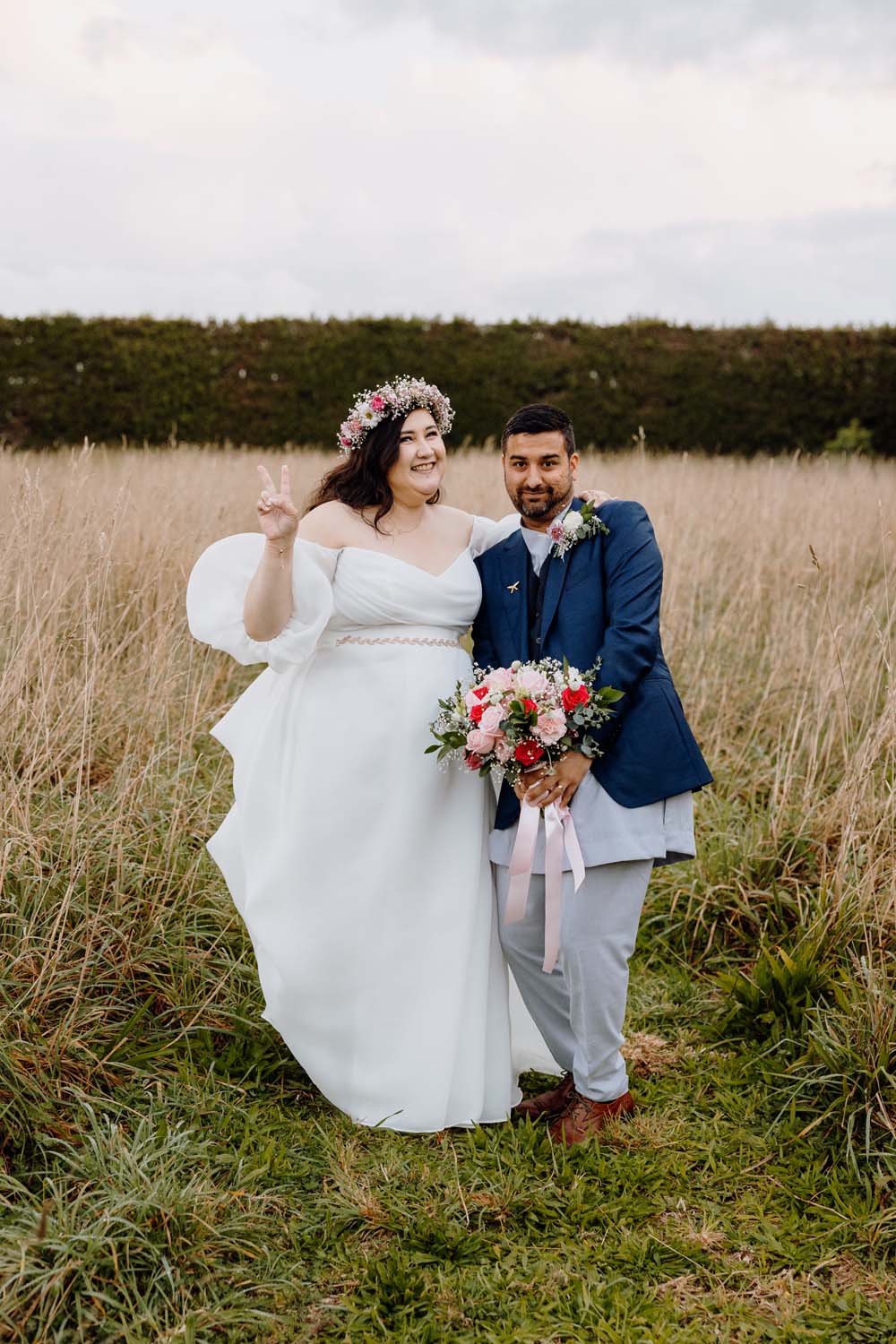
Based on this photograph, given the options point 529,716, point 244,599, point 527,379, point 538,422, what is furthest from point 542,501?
point 527,379

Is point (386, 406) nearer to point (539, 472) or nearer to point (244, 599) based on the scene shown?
point (539, 472)

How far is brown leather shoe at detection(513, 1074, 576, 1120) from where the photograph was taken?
11.2 ft

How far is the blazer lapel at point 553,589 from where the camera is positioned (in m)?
3.26

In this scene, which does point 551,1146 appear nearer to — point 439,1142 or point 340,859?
point 439,1142

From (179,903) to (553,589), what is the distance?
1788mm

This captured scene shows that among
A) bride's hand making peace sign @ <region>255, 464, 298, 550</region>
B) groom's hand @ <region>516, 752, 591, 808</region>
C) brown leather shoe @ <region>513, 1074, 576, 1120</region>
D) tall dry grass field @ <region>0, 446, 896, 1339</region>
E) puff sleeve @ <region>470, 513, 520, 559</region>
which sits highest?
bride's hand making peace sign @ <region>255, 464, 298, 550</region>

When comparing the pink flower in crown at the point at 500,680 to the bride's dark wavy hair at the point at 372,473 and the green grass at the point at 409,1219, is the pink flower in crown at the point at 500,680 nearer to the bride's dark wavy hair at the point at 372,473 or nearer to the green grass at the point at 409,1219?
the bride's dark wavy hair at the point at 372,473

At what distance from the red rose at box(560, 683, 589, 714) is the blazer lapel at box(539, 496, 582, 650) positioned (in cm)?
36

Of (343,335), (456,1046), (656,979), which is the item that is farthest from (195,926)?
(343,335)

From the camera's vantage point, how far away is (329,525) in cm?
357

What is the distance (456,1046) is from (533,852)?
701mm

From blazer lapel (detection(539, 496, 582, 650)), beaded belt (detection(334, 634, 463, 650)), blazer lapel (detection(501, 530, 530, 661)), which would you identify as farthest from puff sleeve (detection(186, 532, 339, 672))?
blazer lapel (detection(539, 496, 582, 650))

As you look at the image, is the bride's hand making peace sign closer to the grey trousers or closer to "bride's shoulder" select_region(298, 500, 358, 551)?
"bride's shoulder" select_region(298, 500, 358, 551)

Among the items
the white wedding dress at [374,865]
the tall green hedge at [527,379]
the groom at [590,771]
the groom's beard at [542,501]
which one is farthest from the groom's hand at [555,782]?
the tall green hedge at [527,379]
